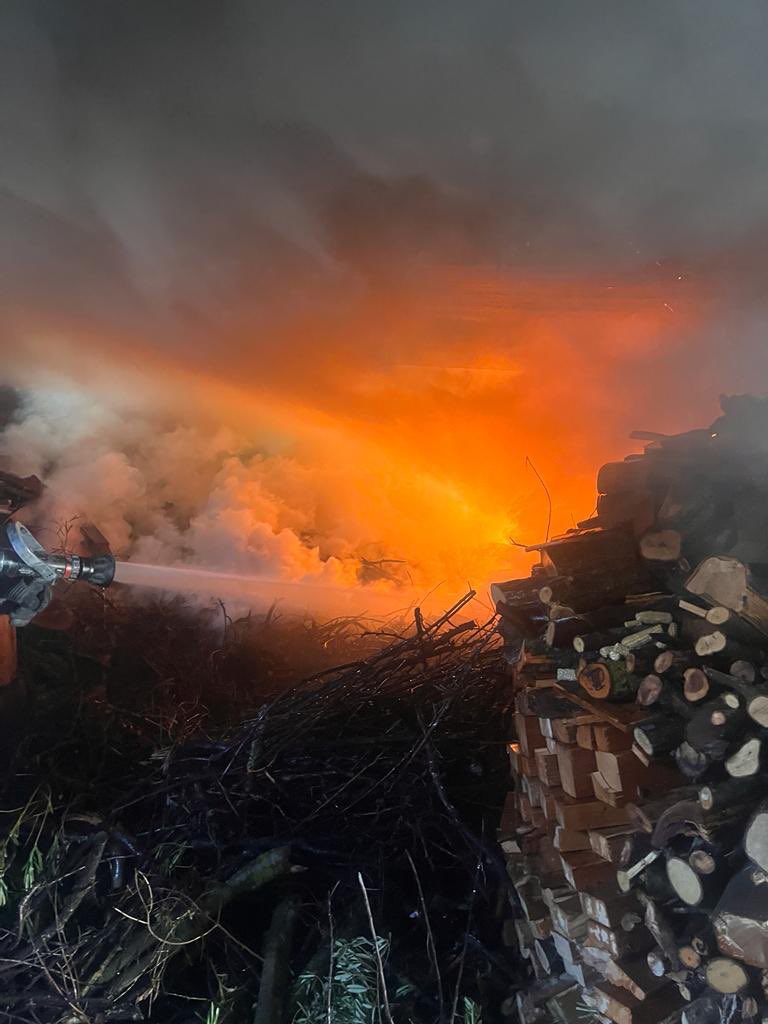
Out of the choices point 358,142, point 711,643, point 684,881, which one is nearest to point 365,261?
point 358,142

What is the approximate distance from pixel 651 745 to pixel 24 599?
2.71 m

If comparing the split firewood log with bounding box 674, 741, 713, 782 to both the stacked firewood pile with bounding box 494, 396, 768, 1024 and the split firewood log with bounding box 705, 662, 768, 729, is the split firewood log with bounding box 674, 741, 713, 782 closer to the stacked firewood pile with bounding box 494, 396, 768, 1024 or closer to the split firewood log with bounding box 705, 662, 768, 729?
the stacked firewood pile with bounding box 494, 396, 768, 1024

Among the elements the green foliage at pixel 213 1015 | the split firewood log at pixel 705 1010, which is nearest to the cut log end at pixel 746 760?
the split firewood log at pixel 705 1010

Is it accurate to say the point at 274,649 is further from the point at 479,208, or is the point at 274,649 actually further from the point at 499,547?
the point at 479,208

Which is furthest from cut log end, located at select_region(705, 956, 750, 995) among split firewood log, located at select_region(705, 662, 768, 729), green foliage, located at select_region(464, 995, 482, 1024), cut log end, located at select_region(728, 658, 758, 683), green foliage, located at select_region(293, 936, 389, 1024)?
green foliage, located at select_region(293, 936, 389, 1024)

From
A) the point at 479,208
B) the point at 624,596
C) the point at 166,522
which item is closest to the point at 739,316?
the point at 479,208

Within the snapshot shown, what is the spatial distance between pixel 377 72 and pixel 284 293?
1.48 m

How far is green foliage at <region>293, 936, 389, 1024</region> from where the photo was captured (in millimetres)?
1994

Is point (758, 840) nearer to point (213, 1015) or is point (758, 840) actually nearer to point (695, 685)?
point (695, 685)

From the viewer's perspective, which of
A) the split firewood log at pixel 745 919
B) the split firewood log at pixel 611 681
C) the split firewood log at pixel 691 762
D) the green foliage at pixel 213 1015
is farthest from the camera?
the green foliage at pixel 213 1015

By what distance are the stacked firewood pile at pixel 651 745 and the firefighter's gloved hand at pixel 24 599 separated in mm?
2150

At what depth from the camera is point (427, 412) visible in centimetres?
519

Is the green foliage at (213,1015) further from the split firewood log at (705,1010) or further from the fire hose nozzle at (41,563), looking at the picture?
the fire hose nozzle at (41,563)

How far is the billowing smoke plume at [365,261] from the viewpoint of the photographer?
10.3 ft
